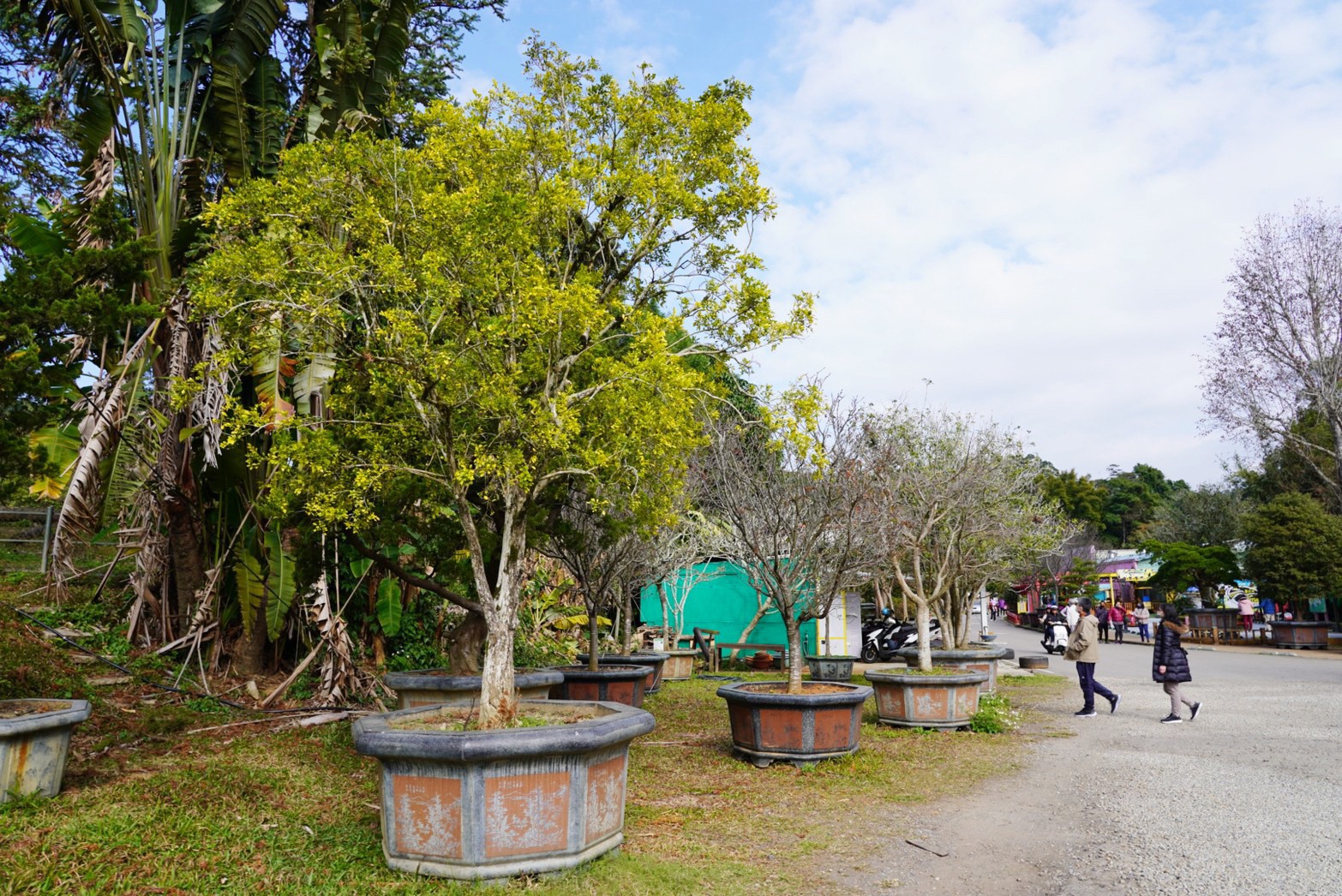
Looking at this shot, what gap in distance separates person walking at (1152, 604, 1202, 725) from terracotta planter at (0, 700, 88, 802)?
Result: 11.3 metres

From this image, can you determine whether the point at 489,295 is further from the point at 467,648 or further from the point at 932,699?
the point at 932,699

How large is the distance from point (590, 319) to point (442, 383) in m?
1.06

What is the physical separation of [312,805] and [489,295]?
388 cm

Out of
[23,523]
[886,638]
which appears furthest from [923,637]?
[23,523]

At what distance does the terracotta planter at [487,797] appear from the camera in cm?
454

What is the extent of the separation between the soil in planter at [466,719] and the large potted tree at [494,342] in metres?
0.03

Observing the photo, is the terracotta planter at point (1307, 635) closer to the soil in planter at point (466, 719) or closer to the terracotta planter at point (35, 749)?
the soil in planter at point (466, 719)

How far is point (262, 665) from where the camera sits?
10.7 meters

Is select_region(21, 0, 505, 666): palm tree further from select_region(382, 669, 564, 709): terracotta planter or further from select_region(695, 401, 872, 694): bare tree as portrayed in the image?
select_region(695, 401, 872, 694): bare tree

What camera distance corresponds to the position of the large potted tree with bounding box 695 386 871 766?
7.93 meters

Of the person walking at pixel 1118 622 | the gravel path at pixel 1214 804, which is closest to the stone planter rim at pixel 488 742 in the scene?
the gravel path at pixel 1214 804

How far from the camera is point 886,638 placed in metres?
21.2

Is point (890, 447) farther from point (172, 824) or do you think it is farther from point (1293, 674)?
point (1293, 674)

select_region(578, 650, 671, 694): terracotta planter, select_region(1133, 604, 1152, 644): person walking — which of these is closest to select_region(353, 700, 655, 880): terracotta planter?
select_region(578, 650, 671, 694): terracotta planter
